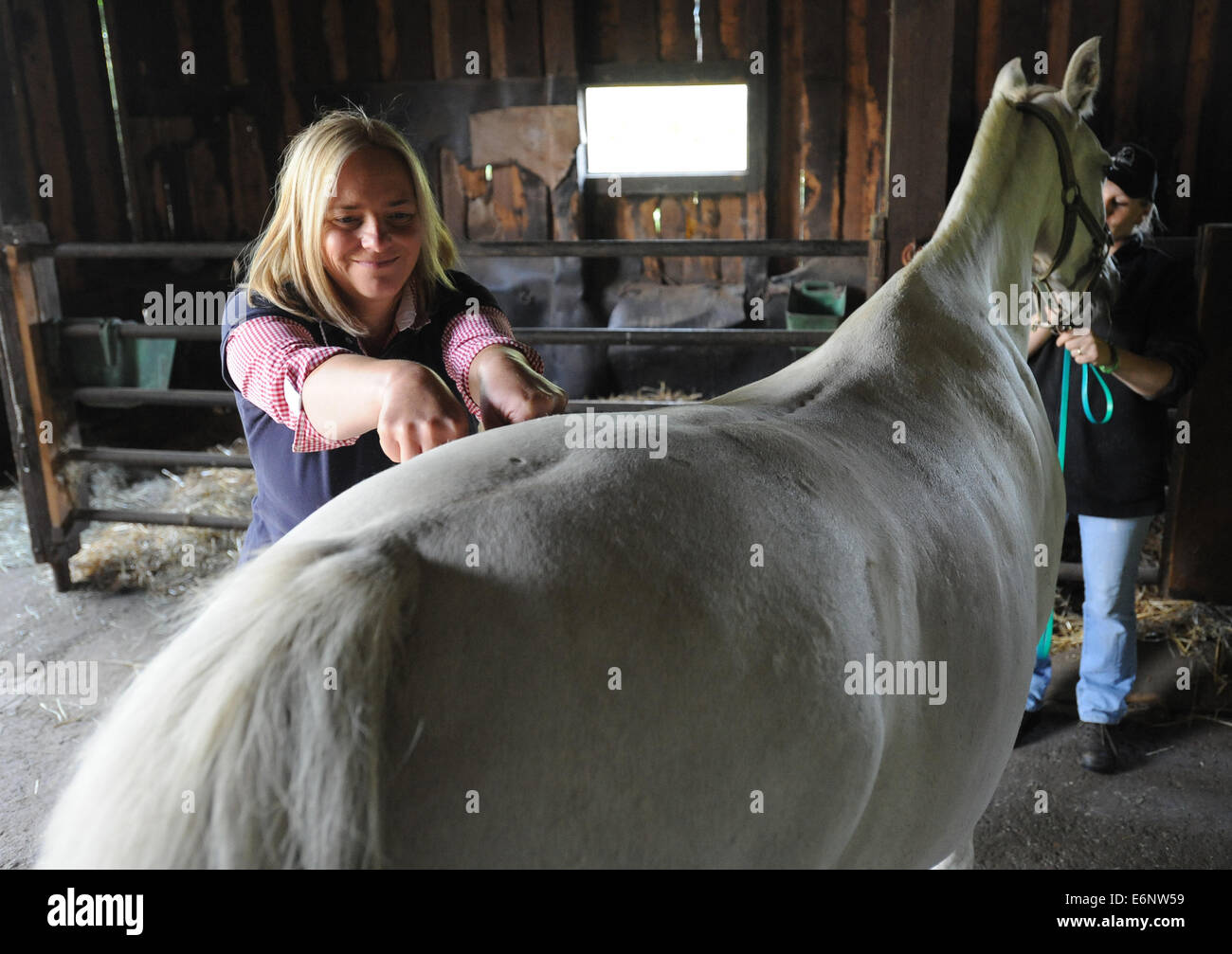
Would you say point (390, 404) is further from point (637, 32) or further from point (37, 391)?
point (637, 32)

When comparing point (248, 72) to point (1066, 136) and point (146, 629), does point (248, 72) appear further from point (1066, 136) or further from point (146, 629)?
point (1066, 136)

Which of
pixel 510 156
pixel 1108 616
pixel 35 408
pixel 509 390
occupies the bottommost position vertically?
pixel 1108 616

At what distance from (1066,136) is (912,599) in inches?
63.4

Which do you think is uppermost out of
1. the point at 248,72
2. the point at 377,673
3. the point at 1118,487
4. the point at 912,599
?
the point at 248,72

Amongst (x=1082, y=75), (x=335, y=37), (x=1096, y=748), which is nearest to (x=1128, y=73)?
(x=1082, y=75)

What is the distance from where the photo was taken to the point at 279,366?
1339 millimetres

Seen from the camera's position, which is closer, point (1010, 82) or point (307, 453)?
point (307, 453)

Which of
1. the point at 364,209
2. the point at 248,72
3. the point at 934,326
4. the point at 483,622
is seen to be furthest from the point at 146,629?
the point at 248,72

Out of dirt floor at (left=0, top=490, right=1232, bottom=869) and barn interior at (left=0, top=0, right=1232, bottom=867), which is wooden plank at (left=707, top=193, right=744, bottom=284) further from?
dirt floor at (left=0, top=490, right=1232, bottom=869)

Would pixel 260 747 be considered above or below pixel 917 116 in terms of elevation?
below

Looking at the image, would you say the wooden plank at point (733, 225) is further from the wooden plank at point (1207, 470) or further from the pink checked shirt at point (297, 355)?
the pink checked shirt at point (297, 355)

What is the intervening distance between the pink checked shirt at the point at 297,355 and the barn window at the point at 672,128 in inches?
218

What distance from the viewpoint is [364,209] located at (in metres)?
1.48

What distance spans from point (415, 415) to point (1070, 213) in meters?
1.88
